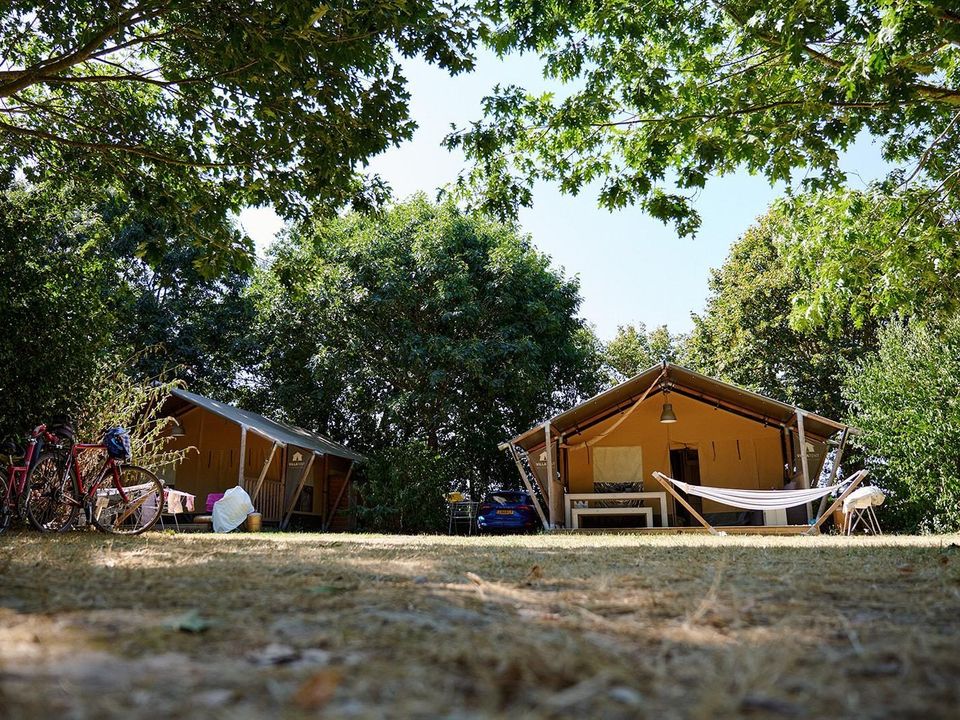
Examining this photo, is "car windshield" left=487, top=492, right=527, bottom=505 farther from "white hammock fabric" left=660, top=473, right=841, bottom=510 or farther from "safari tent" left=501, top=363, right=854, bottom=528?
"white hammock fabric" left=660, top=473, right=841, bottom=510

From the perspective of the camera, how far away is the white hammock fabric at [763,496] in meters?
10.5

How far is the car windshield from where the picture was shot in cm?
1551

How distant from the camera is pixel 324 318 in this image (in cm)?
1962

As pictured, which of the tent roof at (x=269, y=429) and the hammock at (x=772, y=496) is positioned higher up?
the tent roof at (x=269, y=429)

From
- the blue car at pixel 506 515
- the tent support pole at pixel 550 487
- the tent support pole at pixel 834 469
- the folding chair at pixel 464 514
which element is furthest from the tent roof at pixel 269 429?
the tent support pole at pixel 834 469

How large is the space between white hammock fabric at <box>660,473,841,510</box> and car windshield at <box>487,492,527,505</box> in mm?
5406

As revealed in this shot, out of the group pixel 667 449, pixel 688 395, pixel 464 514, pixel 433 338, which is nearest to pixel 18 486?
pixel 464 514

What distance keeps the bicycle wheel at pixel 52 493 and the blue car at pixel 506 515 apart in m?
9.64

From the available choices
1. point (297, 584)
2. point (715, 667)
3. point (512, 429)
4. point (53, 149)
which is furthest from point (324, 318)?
point (715, 667)

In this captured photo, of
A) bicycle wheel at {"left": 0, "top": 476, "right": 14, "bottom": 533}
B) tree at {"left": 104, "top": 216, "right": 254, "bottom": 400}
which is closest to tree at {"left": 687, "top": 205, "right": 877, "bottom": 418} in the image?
tree at {"left": 104, "top": 216, "right": 254, "bottom": 400}

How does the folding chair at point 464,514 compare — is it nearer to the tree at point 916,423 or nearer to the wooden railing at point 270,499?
the wooden railing at point 270,499

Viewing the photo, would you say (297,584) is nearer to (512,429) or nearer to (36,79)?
Answer: (36,79)

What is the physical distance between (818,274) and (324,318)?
14.2 metres

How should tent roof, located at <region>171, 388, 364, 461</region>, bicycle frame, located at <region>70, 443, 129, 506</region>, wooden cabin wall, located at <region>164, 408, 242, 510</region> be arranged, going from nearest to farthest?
bicycle frame, located at <region>70, 443, 129, 506</region>, tent roof, located at <region>171, 388, 364, 461</region>, wooden cabin wall, located at <region>164, 408, 242, 510</region>
